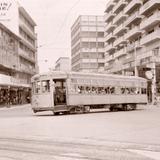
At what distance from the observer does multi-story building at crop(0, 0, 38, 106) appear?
220 feet

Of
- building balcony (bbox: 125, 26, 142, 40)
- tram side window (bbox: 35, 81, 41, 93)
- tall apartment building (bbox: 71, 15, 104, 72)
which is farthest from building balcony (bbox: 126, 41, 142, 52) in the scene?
tall apartment building (bbox: 71, 15, 104, 72)

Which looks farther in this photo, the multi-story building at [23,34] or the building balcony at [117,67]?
the multi-story building at [23,34]

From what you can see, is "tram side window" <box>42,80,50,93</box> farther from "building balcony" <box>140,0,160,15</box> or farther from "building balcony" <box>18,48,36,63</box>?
"building balcony" <box>18,48,36,63</box>

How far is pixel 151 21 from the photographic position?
178 feet

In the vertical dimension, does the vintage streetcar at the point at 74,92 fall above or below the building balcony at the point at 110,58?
below

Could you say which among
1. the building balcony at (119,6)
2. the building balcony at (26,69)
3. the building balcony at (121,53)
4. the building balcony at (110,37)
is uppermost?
the building balcony at (119,6)

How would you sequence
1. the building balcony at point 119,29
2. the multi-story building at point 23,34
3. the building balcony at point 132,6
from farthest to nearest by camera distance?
the multi-story building at point 23,34, the building balcony at point 119,29, the building balcony at point 132,6

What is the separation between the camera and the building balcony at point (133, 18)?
62100 mm

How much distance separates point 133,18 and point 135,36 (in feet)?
9.21

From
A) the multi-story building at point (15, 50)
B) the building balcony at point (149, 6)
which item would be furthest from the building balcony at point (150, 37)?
the multi-story building at point (15, 50)

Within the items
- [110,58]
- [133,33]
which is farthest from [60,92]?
[110,58]

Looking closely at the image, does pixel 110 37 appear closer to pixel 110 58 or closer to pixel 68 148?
pixel 110 58

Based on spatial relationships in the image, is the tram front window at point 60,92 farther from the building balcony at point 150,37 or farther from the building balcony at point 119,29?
the building balcony at point 119,29

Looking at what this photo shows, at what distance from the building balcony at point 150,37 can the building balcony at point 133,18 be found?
173 inches
